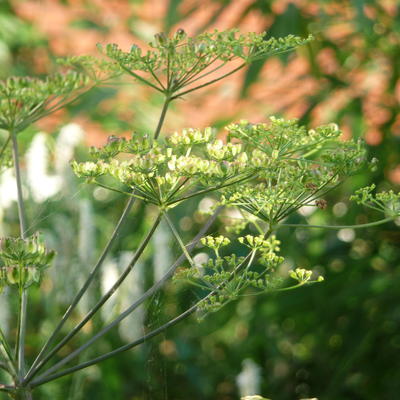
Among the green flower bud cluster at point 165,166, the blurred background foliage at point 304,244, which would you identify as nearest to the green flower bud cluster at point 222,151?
the green flower bud cluster at point 165,166

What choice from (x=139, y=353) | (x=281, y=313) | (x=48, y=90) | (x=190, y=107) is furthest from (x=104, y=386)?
(x=48, y=90)

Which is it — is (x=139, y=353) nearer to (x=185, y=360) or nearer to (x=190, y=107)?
(x=185, y=360)

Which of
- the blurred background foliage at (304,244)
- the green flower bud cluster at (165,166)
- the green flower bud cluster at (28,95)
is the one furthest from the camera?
the blurred background foliage at (304,244)

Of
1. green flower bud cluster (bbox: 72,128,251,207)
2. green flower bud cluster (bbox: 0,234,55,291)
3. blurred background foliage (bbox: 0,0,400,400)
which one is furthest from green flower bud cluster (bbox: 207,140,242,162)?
blurred background foliage (bbox: 0,0,400,400)

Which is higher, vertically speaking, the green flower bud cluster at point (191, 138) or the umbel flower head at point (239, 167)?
the green flower bud cluster at point (191, 138)

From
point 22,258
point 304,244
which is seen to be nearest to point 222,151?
point 22,258

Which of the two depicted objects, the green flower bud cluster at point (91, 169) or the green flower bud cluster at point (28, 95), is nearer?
the green flower bud cluster at point (91, 169)

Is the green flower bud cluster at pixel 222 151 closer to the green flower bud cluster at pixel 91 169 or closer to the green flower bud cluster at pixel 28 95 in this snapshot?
the green flower bud cluster at pixel 91 169

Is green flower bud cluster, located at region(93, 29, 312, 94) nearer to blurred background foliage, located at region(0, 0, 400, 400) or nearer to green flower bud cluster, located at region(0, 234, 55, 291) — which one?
green flower bud cluster, located at region(0, 234, 55, 291)
